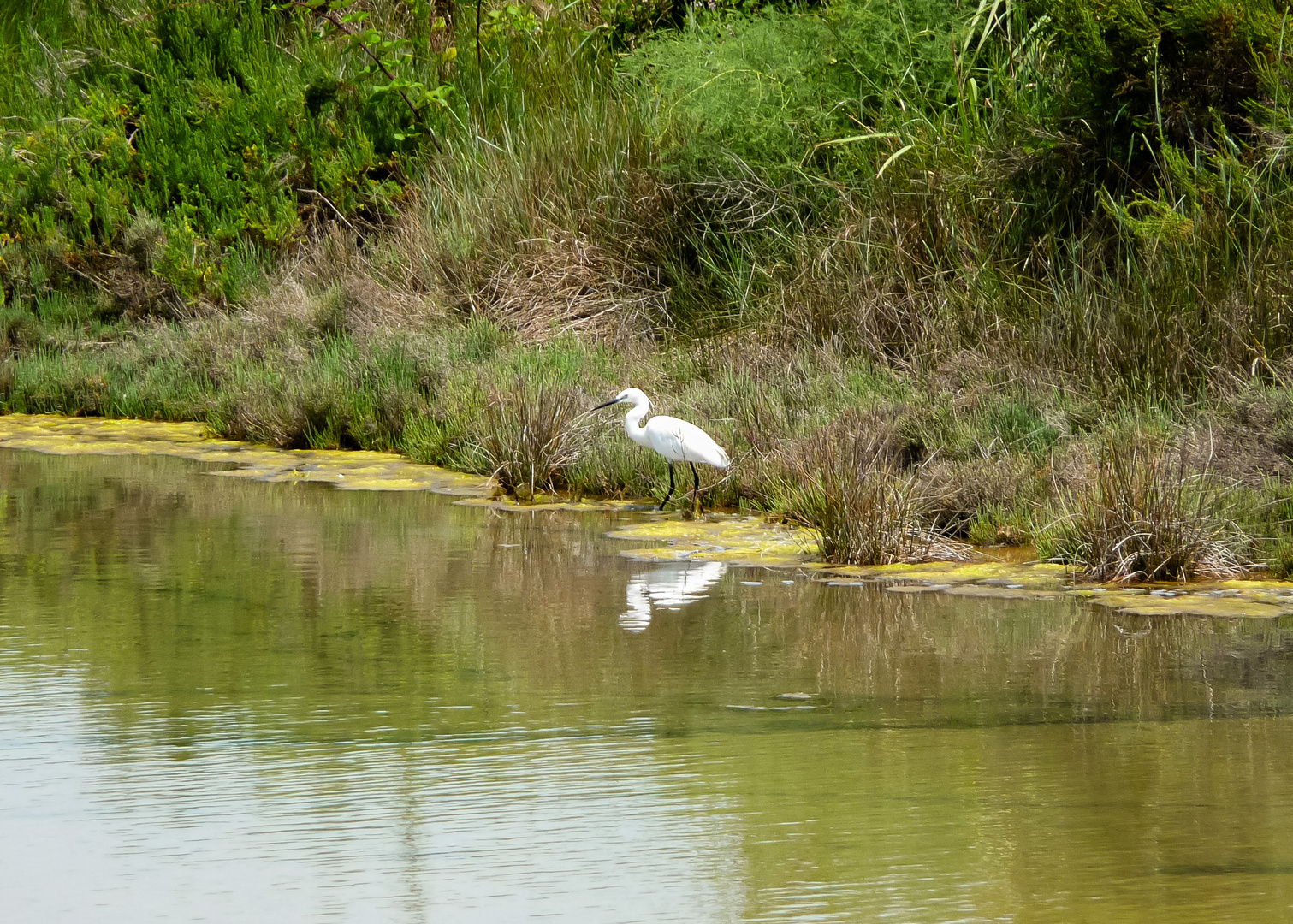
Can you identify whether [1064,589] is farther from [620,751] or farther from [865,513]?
[620,751]

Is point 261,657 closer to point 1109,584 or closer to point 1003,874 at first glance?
point 1003,874

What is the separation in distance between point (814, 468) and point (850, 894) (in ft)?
14.8

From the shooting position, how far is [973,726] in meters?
4.43

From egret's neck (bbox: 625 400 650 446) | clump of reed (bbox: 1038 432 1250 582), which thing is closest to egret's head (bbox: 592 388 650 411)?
egret's neck (bbox: 625 400 650 446)

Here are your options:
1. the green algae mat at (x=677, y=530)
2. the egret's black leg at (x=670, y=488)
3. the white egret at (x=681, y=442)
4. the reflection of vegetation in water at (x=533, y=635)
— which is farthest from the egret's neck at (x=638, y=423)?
the reflection of vegetation in water at (x=533, y=635)

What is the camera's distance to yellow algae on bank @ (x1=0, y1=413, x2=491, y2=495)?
9.71 meters

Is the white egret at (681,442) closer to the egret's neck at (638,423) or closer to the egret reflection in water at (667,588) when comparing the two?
the egret's neck at (638,423)

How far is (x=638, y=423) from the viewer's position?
860 cm

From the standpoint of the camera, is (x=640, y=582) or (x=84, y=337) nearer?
(x=640, y=582)

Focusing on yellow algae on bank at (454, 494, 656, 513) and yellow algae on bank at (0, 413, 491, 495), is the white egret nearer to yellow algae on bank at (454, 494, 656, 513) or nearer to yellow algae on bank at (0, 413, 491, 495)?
yellow algae on bank at (454, 494, 656, 513)

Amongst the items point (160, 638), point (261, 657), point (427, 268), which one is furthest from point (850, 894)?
point (427, 268)

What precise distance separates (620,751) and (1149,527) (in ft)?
9.42

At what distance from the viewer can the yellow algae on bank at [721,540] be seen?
23.7ft

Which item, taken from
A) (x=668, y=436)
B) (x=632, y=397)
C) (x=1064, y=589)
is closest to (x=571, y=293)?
(x=632, y=397)
